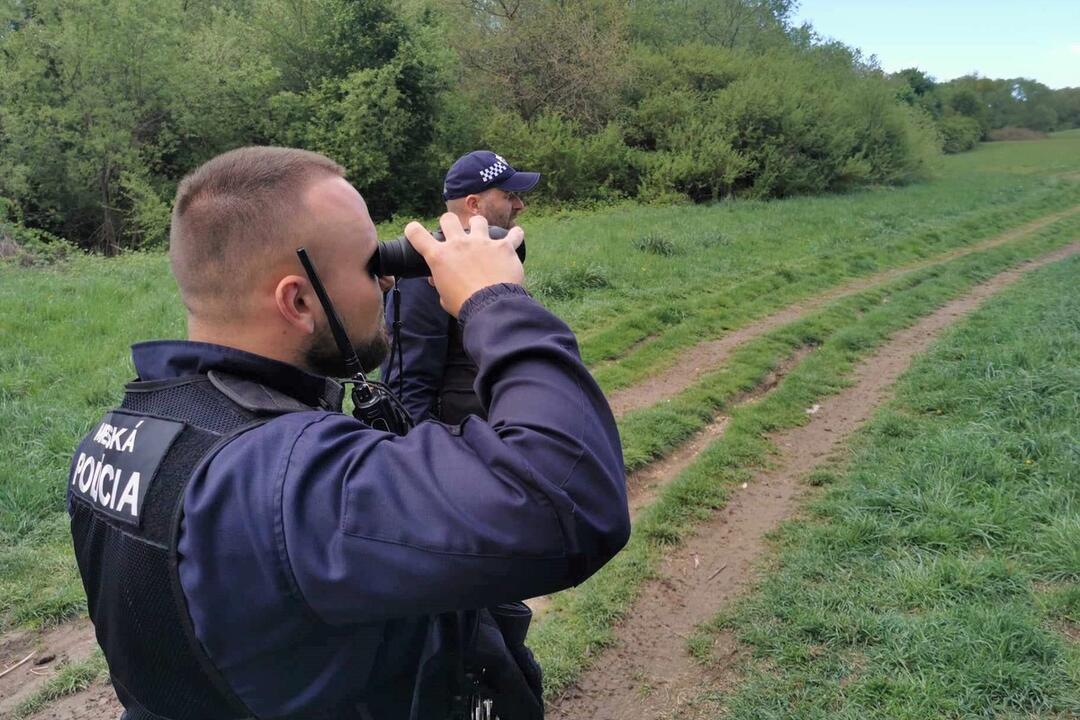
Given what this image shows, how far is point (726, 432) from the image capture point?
19.6ft

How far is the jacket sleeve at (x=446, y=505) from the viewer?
1042mm

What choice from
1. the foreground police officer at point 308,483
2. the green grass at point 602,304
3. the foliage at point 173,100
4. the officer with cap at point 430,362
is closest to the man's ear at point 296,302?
the foreground police officer at point 308,483

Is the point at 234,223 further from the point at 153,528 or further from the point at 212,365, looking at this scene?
the point at 153,528

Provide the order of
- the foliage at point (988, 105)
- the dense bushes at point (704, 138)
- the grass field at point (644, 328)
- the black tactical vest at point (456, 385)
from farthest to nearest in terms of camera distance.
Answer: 1. the foliage at point (988, 105)
2. the dense bushes at point (704, 138)
3. the grass field at point (644, 328)
4. the black tactical vest at point (456, 385)

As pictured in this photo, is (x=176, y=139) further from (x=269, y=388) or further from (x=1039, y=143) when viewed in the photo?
(x=1039, y=143)

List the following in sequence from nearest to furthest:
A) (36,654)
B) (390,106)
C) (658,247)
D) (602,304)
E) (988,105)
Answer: (36,654) → (602,304) → (658,247) → (390,106) → (988,105)

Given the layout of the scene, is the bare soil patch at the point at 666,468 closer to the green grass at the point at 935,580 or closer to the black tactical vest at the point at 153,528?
the green grass at the point at 935,580

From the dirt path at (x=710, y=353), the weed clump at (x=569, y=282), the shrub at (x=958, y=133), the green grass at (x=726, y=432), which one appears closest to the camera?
the green grass at (x=726, y=432)

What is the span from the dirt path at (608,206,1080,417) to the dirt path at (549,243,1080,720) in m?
1.23

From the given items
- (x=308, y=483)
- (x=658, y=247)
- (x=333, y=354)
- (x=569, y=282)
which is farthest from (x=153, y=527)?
(x=658, y=247)

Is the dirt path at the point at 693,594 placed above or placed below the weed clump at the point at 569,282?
below

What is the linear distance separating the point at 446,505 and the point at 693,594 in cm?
325

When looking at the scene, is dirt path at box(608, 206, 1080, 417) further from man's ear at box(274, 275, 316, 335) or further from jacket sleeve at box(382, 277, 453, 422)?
man's ear at box(274, 275, 316, 335)

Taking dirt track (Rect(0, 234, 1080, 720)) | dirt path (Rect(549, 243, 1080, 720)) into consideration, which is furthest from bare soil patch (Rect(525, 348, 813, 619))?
dirt path (Rect(549, 243, 1080, 720))
